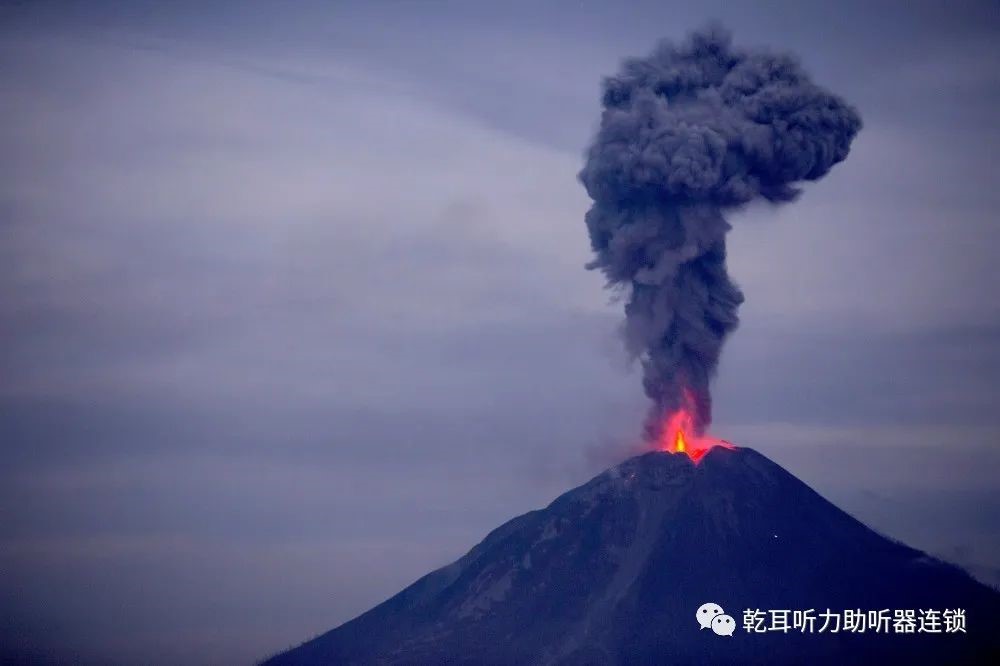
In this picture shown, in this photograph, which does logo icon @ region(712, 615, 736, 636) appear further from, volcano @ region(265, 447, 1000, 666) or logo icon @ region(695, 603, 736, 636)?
volcano @ region(265, 447, 1000, 666)

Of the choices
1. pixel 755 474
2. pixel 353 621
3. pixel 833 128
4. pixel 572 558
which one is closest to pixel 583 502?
pixel 572 558

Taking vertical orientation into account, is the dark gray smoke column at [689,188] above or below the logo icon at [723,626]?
above

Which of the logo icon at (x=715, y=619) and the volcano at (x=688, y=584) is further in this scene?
the logo icon at (x=715, y=619)

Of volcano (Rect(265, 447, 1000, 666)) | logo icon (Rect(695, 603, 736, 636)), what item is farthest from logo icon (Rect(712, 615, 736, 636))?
volcano (Rect(265, 447, 1000, 666))

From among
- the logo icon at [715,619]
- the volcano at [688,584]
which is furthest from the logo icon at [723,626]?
the volcano at [688,584]

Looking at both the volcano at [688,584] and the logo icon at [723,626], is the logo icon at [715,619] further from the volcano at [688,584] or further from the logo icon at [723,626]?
the volcano at [688,584]

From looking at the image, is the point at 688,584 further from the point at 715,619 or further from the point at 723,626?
the point at 723,626
